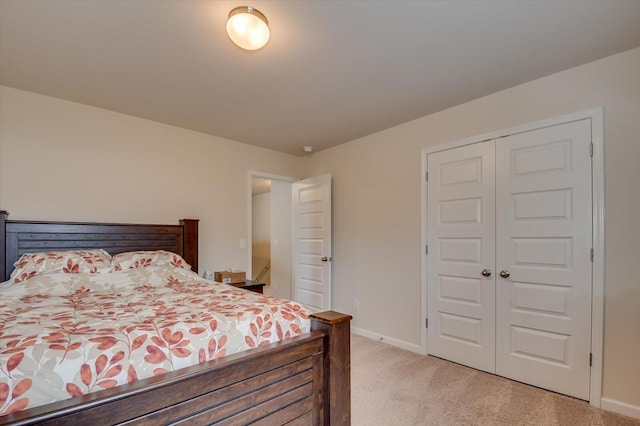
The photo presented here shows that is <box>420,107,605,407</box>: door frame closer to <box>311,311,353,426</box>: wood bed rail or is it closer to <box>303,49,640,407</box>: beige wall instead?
<box>303,49,640,407</box>: beige wall

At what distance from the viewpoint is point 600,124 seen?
220 cm

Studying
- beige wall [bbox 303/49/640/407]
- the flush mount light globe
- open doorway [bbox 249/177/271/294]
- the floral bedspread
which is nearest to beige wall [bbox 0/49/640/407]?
beige wall [bbox 303/49/640/407]

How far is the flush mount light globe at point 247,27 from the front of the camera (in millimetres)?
1669

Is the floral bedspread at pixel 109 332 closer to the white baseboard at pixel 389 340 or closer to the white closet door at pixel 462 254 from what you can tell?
the white closet door at pixel 462 254

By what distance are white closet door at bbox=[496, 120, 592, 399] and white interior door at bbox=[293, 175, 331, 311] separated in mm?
2029

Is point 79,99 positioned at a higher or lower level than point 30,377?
higher

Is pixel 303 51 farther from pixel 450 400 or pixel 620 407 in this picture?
pixel 620 407

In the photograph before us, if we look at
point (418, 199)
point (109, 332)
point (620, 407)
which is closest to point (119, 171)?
point (109, 332)

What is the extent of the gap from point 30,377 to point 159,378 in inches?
14.3

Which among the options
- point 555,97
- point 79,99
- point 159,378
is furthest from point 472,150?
point 79,99

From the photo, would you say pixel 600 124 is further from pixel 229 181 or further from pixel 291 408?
pixel 229 181

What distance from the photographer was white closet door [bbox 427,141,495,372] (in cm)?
273

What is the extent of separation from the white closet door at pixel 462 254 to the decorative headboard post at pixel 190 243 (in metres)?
2.50

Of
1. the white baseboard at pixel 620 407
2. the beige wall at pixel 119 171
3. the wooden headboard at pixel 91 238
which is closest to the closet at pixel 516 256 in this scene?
the white baseboard at pixel 620 407
